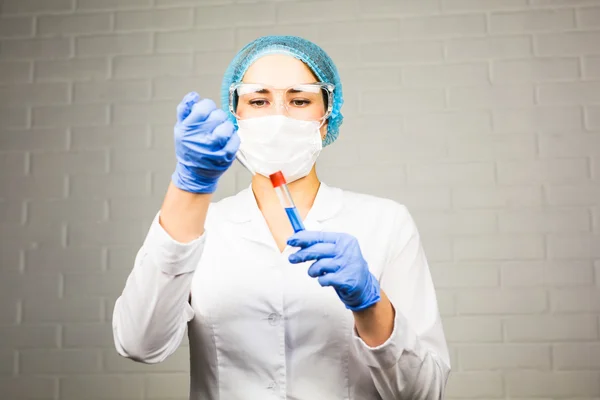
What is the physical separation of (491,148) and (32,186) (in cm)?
173

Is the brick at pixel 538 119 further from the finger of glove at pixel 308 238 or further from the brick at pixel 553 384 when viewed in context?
the finger of glove at pixel 308 238

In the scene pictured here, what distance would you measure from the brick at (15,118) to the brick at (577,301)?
Result: 2.08 metres

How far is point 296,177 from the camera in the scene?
50.1 inches

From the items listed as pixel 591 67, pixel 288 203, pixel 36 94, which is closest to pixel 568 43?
pixel 591 67

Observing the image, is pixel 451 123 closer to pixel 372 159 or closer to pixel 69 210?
pixel 372 159

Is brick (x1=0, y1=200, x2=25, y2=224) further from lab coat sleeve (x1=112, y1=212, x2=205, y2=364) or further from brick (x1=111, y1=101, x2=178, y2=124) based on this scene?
lab coat sleeve (x1=112, y1=212, x2=205, y2=364)

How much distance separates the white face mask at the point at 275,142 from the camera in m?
1.18

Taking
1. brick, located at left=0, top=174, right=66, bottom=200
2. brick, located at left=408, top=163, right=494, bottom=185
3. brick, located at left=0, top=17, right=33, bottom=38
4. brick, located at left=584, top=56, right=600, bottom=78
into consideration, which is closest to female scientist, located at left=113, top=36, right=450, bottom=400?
brick, located at left=408, top=163, right=494, bottom=185

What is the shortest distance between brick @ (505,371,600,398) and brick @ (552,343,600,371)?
0.08 ft

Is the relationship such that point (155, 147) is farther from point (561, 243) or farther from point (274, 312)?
point (561, 243)

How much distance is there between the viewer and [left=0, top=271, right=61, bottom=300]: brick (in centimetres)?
221

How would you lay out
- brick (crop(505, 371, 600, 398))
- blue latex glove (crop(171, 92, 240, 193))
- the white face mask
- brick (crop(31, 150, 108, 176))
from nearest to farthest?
1. blue latex glove (crop(171, 92, 240, 193))
2. the white face mask
3. brick (crop(505, 371, 600, 398))
4. brick (crop(31, 150, 108, 176))

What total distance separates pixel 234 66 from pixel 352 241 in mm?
601

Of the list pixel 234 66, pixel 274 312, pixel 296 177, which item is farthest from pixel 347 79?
pixel 274 312
